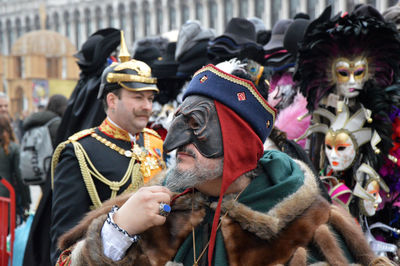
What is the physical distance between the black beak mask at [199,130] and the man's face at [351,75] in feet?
8.65

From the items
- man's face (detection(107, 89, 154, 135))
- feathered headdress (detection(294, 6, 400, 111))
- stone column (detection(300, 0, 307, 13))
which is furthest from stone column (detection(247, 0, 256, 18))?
man's face (detection(107, 89, 154, 135))

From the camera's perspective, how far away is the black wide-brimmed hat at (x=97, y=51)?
16.9 ft

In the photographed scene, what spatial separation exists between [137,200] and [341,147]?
8.72ft

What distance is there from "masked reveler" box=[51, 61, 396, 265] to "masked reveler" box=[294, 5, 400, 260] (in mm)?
2239

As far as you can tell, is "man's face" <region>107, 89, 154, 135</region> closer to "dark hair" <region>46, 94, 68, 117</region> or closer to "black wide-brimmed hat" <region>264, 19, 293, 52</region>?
"black wide-brimmed hat" <region>264, 19, 293, 52</region>

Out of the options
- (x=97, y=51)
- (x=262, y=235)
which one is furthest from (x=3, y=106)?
(x=262, y=235)

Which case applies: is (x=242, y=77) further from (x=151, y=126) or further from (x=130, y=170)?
(x=151, y=126)

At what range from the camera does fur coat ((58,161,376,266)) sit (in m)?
2.00

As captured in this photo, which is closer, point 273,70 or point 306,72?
point 306,72

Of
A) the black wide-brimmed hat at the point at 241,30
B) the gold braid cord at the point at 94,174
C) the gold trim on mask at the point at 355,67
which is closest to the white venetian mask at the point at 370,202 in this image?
the gold trim on mask at the point at 355,67

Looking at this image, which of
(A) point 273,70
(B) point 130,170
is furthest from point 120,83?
(A) point 273,70

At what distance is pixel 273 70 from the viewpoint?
599cm

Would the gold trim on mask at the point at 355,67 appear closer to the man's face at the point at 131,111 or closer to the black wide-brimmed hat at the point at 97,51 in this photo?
the man's face at the point at 131,111

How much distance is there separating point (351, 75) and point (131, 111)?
74.9 inches
